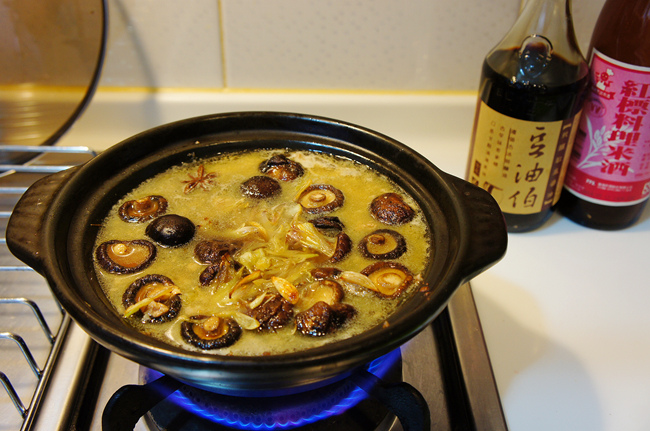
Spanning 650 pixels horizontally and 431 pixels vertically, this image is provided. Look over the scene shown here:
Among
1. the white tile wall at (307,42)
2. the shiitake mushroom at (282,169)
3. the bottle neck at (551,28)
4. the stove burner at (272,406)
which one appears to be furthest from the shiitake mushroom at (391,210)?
the white tile wall at (307,42)

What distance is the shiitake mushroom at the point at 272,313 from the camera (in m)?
0.79

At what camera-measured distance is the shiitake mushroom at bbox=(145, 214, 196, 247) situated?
92cm

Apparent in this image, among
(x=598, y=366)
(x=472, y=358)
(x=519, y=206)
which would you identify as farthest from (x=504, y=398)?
(x=519, y=206)

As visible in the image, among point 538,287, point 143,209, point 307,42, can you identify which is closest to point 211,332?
point 143,209

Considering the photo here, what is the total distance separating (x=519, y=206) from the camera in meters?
1.26

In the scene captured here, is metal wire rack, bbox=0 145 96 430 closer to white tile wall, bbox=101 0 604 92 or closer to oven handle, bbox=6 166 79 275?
oven handle, bbox=6 166 79 275

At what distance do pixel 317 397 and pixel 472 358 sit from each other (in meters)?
0.31

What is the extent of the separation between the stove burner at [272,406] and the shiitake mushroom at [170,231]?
0.23 m

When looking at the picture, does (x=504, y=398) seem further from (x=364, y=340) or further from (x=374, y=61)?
(x=374, y=61)

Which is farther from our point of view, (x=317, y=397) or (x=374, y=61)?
(x=374, y=61)

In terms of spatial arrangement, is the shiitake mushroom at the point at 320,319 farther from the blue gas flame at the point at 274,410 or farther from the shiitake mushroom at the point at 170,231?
the shiitake mushroom at the point at 170,231

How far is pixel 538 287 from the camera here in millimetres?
1174

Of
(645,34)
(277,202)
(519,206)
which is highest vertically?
(645,34)

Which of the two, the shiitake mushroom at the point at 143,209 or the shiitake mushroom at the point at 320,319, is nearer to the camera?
the shiitake mushroom at the point at 320,319
